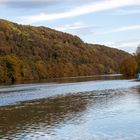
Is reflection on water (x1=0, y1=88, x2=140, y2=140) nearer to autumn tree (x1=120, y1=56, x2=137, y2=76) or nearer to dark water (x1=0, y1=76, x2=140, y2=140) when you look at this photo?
dark water (x1=0, y1=76, x2=140, y2=140)

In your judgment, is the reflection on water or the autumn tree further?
the autumn tree

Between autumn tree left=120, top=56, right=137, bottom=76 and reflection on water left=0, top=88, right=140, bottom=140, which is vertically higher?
autumn tree left=120, top=56, right=137, bottom=76

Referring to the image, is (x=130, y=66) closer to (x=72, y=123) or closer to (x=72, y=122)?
(x=72, y=122)

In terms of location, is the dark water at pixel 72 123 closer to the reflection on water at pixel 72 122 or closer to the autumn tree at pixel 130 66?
the reflection on water at pixel 72 122

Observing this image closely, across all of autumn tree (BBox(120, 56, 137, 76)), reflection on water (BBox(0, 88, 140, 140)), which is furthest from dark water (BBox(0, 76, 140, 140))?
autumn tree (BBox(120, 56, 137, 76))

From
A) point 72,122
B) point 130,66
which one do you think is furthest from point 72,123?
point 130,66

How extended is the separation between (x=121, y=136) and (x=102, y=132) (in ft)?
7.30

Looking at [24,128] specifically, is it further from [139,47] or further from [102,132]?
[139,47]

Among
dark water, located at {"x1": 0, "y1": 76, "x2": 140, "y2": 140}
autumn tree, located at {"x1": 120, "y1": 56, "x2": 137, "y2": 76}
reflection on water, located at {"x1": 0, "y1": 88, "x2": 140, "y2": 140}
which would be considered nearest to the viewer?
dark water, located at {"x1": 0, "y1": 76, "x2": 140, "y2": 140}

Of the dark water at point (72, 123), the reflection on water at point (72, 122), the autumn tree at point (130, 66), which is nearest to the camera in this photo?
the dark water at point (72, 123)

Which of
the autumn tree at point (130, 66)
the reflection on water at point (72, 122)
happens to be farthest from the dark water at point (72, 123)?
the autumn tree at point (130, 66)

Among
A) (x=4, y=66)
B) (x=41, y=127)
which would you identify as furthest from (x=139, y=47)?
(x=41, y=127)

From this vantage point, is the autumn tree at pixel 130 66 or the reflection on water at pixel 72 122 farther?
the autumn tree at pixel 130 66

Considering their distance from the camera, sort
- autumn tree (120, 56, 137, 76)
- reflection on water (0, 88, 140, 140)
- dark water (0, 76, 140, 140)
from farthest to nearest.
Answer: autumn tree (120, 56, 137, 76)
reflection on water (0, 88, 140, 140)
dark water (0, 76, 140, 140)
